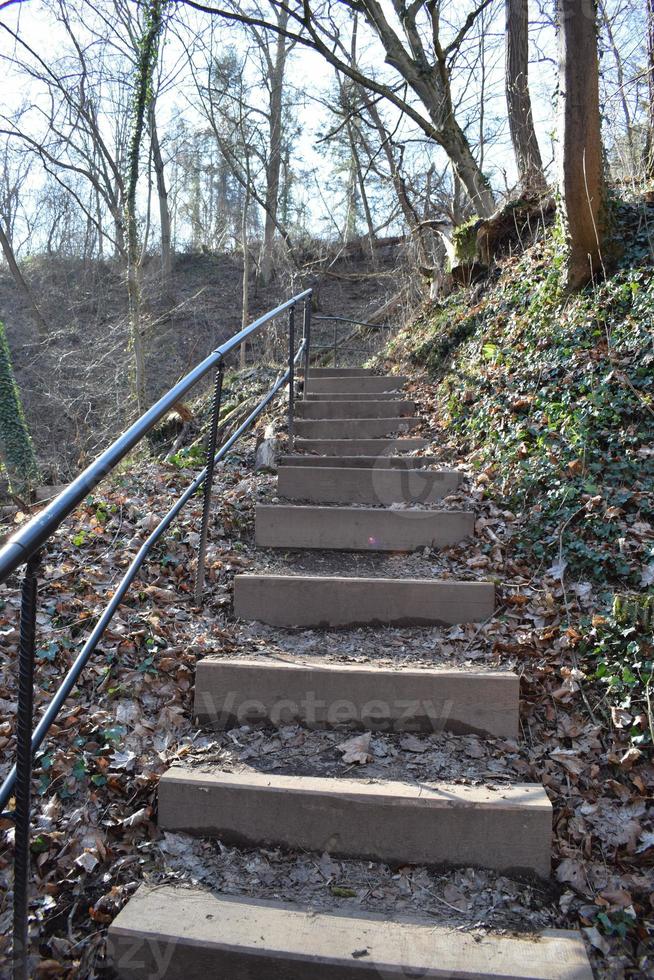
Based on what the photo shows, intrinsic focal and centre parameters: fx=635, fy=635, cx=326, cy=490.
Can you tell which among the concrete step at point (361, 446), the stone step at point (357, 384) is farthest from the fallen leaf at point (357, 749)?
the stone step at point (357, 384)

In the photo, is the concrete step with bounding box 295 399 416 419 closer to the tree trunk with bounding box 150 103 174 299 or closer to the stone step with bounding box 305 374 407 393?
the stone step with bounding box 305 374 407 393

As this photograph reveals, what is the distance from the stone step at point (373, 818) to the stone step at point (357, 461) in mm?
2523

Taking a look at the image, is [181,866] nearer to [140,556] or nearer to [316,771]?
[316,771]

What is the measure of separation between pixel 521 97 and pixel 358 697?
7.04 m

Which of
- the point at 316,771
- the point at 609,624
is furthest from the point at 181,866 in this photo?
the point at 609,624

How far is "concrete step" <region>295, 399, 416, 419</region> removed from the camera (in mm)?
5371

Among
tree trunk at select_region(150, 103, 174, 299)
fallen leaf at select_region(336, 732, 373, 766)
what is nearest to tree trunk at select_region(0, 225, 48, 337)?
tree trunk at select_region(150, 103, 174, 299)

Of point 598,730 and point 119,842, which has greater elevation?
point 598,730

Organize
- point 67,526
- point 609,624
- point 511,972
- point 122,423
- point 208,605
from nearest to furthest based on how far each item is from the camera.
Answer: point 511,972
point 609,624
point 208,605
point 67,526
point 122,423

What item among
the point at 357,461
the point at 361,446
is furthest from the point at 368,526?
the point at 361,446

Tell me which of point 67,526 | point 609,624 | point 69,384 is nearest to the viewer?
point 609,624

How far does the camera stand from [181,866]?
6.17 feet

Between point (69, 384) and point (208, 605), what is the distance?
14.0 m

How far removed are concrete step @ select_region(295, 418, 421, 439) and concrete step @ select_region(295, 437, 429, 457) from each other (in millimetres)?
244
